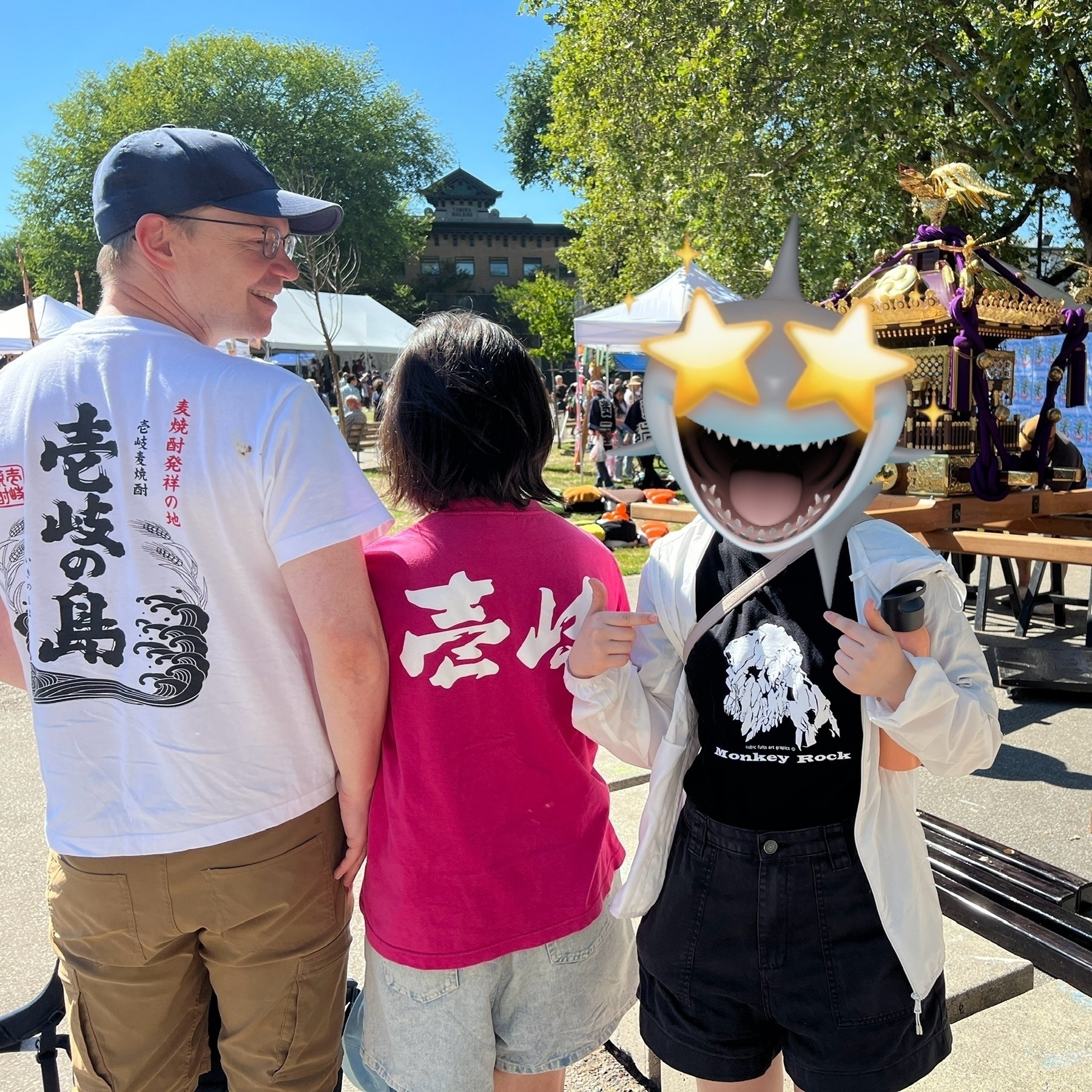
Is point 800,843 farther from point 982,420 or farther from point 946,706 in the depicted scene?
point 982,420

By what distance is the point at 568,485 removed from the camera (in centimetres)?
1491

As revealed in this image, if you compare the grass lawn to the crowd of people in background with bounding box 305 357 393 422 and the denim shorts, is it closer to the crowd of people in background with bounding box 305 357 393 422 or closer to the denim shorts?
the denim shorts

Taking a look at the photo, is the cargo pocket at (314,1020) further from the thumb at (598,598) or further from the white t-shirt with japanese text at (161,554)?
the thumb at (598,598)

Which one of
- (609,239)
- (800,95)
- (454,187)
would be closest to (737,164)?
(800,95)

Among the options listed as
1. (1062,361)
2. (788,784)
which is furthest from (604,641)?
(1062,361)

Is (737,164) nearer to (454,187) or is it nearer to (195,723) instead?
(195,723)

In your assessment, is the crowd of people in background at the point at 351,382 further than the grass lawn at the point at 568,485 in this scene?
Yes

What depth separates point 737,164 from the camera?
11172 mm

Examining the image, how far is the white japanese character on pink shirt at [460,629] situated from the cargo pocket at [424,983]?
433 mm

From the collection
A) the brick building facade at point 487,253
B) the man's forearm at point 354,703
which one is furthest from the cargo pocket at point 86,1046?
the brick building facade at point 487,253

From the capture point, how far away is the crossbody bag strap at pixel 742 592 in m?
1.17

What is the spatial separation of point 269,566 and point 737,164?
1120 centimetres

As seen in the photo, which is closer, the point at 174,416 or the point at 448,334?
the point at 174,416

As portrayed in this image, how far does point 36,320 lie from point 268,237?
11.9 m
